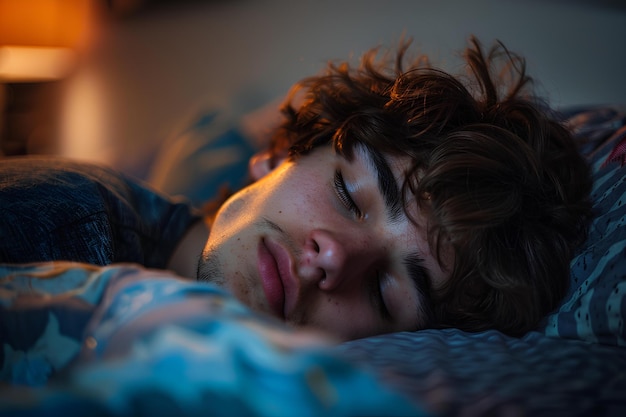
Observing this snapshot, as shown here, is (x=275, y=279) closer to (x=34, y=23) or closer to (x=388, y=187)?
(x=388, y=187)

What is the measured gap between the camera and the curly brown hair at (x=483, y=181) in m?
0.82

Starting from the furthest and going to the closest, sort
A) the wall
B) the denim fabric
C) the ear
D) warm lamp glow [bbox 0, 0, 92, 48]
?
warm lamp glow [bbox 0, 0, 92, 48] → the wall → the ear → the denim fabric

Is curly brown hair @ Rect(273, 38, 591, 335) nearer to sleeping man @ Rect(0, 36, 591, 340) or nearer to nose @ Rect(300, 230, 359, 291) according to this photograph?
sleeping man @ Rect(0, 36, 591, 340)

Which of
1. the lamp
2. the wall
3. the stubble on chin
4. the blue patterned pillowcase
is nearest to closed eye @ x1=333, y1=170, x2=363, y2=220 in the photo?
the stubble on chin

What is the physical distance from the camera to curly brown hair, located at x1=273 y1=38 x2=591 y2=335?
82 centimetres

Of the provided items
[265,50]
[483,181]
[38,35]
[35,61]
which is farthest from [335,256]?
[35,61]

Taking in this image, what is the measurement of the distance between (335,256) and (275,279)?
104mm

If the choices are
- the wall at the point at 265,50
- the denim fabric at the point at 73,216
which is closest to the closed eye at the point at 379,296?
the denim fabric at the point at 73,216

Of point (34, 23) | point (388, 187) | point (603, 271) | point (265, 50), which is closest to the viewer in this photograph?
point (603, 271)

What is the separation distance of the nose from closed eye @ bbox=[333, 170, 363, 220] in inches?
2.9

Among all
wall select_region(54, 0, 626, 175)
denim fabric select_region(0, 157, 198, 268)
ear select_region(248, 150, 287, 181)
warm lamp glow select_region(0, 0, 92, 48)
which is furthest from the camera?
warm lamp glow select_region(0, 0, 92, 48)

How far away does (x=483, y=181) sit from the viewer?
86 centimetres

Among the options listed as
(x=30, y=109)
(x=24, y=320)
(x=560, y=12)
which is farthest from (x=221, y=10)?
(x=24, y=320)

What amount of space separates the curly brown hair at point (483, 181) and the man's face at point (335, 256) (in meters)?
0.04
